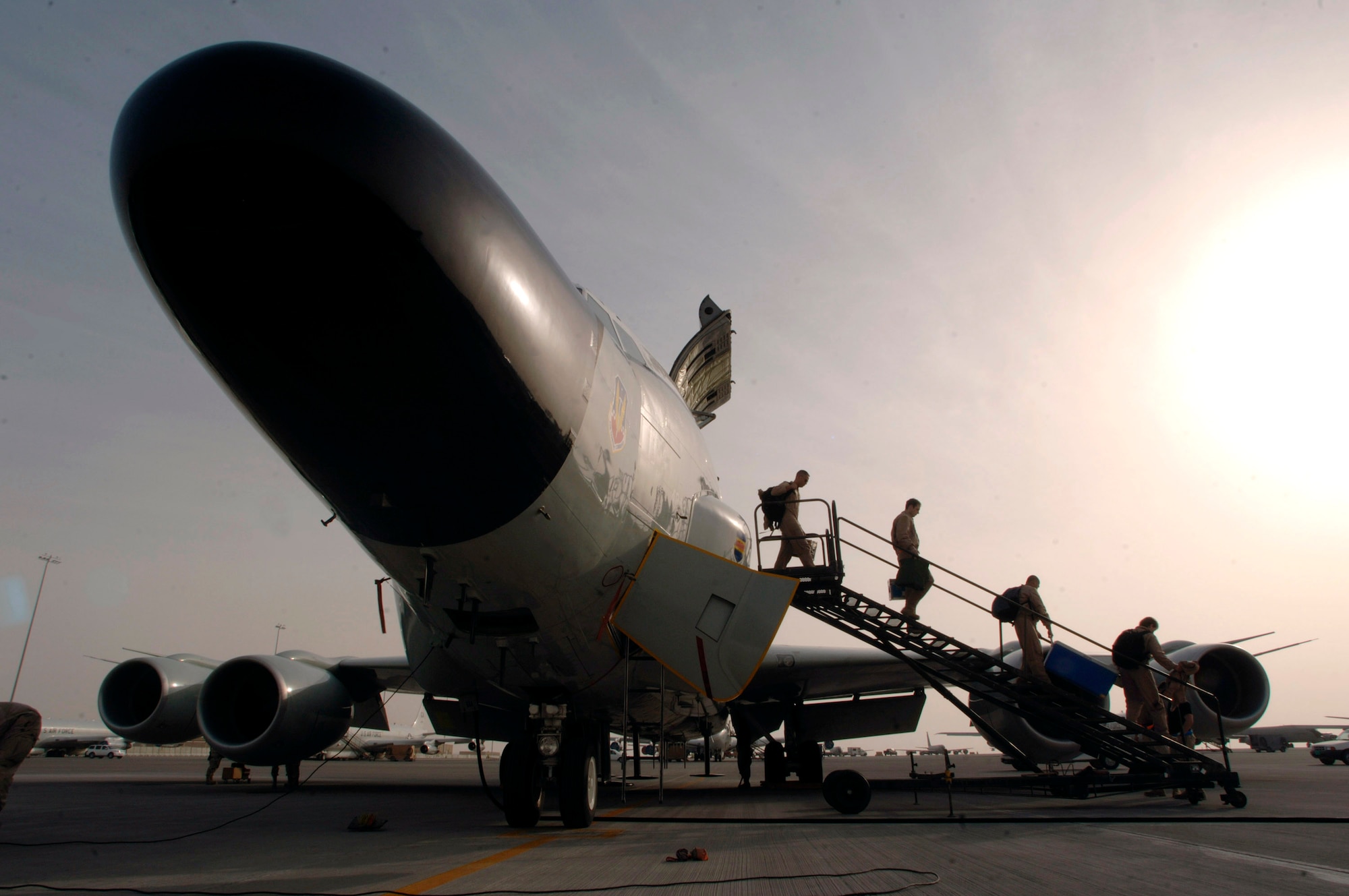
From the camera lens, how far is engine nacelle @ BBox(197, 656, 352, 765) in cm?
1037

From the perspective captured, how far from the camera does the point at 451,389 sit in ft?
13.5

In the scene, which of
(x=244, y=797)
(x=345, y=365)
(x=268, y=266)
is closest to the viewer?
(x=268, y=266)

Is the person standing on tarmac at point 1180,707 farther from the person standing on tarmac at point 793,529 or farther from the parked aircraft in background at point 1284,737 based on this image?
the parked aircraft in background at point 1284,737

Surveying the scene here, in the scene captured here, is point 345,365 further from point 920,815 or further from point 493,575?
point 920,815

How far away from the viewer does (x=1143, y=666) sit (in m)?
8.55

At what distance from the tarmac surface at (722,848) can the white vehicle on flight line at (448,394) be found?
120 cm

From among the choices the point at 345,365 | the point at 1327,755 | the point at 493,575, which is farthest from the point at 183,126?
the point at 1327,755

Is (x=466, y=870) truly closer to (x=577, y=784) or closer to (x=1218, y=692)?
(x=577, y=784)

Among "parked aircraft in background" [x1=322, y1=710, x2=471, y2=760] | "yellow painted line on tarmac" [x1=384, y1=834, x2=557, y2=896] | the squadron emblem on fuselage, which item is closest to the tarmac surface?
"yellow painted line on tarmac" [x1=384, y1=834, x2=557, y2=896]

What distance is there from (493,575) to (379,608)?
1.24 meters

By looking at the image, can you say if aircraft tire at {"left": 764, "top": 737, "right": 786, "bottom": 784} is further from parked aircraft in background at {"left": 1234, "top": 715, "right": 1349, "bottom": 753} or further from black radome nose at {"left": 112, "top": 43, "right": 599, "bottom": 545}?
parked aircraft in background at {"left": 1234, "top": 715, "right": 1349, "bottom": 753}

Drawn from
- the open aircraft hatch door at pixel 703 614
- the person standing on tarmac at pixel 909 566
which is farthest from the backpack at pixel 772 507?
the open aircraft hatch door at pixel 703 614

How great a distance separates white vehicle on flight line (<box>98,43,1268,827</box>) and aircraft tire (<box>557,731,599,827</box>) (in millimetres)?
20

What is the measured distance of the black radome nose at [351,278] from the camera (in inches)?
136
